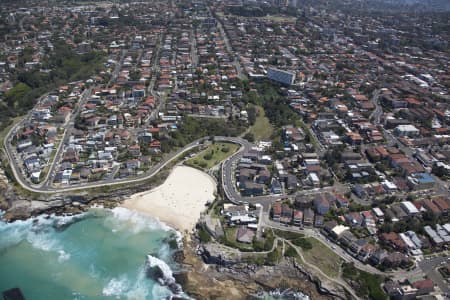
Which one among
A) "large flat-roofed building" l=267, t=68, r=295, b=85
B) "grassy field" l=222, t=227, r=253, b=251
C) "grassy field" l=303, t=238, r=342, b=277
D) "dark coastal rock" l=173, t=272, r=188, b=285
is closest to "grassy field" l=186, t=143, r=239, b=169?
"grassy field" l=222, t=227, r=253, b=251

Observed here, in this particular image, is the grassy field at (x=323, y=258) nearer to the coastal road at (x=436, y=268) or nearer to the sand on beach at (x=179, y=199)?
the coastal road at (x=436, y=268)

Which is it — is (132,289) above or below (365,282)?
below

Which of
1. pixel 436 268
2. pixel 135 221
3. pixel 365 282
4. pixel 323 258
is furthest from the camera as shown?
pixel 135 221

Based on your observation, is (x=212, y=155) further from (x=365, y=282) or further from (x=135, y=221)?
(x=365, y=282)

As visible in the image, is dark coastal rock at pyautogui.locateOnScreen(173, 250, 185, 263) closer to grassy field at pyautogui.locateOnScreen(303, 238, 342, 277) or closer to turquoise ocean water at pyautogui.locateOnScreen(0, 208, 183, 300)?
turquoise ocean water at pyautogui.locateOnScreen(0, 208, 183, 300)

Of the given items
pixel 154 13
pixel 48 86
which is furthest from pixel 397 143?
pixel 154 13

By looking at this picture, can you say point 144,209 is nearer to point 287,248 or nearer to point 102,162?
point 102,162

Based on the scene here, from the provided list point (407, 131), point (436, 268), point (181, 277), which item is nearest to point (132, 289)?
point (181, 277)

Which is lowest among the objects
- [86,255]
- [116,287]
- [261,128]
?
[116,287]
